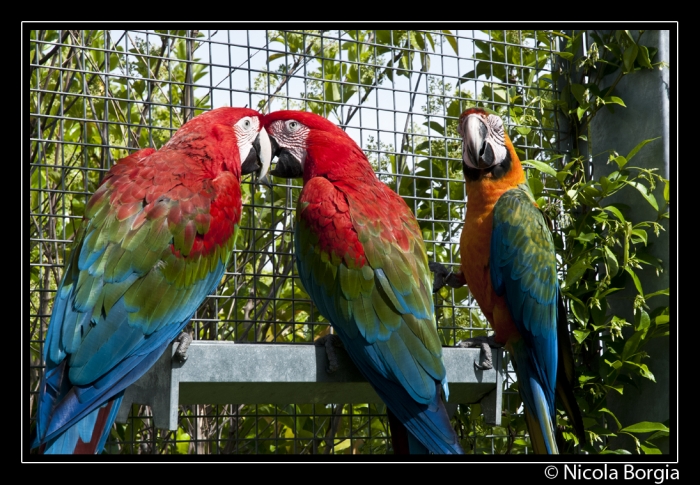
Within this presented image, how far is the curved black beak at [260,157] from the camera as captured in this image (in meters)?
1.55

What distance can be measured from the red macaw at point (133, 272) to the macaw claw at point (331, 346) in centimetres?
24

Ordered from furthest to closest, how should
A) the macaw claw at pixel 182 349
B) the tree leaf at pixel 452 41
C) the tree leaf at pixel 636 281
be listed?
the tree leaf at pixel 452 41 → the tree leaf at pixel 636 281 → the macaw claw at pixel 182 349

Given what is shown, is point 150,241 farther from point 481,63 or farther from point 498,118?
point 481,63

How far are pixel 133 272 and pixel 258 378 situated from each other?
11.4 inches

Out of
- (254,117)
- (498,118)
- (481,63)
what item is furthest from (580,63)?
(254,117)

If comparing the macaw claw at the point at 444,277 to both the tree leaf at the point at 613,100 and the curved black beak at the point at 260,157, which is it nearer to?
the curved black beak at the point at 260,157

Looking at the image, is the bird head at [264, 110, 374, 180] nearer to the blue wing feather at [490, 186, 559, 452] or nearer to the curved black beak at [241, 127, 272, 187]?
the curved black beak at [241, 127, 272, 187]

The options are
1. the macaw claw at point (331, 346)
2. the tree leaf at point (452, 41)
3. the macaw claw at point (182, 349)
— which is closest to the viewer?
the macaw claw at point (182, 349)

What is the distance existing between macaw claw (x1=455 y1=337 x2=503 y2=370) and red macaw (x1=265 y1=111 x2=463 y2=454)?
8.9 inches

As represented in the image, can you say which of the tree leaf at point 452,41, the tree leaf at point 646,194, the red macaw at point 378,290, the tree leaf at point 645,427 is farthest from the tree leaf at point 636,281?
the tree leaf at point 452,41

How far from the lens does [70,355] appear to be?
1.14 meters

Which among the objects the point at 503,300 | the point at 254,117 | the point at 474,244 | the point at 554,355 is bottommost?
the point at 554,355

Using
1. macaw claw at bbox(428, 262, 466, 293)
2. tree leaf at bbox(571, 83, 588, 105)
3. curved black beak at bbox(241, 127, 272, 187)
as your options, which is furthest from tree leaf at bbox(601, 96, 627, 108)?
curved black beak at bbox(241, 127, 272, 187)

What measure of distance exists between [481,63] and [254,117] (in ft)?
2.53
